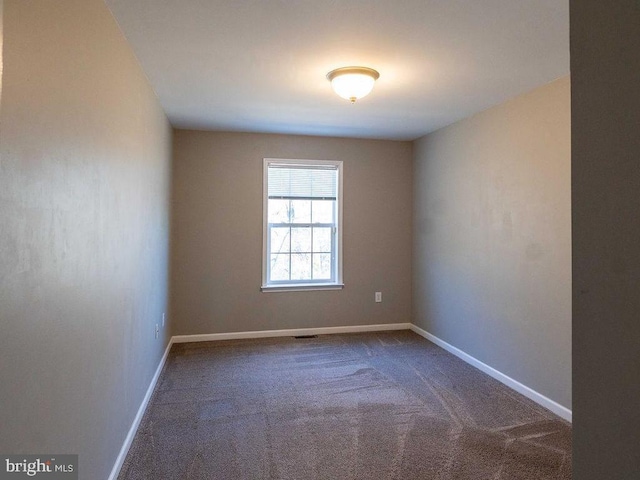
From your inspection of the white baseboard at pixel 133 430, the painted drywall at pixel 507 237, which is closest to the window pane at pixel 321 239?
the painted drywall at pixel 507 237

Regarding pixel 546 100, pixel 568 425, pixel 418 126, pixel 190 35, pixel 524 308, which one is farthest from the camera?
pixel 418 126

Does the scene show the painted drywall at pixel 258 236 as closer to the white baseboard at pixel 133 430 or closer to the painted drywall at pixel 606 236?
the white baseboard at pixel 133 430

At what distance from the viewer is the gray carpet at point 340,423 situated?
84.0 inches

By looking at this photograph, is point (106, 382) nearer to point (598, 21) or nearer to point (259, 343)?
point (598, 21)

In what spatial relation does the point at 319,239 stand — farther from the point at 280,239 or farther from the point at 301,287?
the point at 301,287

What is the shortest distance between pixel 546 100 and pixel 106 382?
3.32 metres

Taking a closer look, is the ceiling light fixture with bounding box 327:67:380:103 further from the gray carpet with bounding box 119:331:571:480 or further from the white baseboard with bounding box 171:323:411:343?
the white baseboard with bounding box 171:323:411:343

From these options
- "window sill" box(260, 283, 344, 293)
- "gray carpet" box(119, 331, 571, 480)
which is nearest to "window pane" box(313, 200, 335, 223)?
"window sill" box(260, 283, 344, 293)

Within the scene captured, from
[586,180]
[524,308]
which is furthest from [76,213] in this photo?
[524,308]

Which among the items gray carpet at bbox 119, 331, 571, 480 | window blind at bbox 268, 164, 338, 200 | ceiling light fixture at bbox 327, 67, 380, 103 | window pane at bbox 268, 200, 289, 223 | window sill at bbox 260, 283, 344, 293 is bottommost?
gray carpet at bbox 119, 331, 571, 480

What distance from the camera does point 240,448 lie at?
2.31 meters

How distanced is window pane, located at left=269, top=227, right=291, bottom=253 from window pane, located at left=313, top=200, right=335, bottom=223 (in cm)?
38

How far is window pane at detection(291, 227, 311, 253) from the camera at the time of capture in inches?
187

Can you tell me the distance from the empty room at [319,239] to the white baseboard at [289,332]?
0.03m
